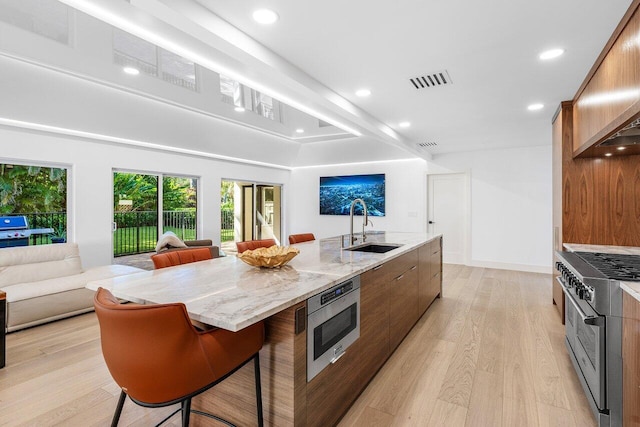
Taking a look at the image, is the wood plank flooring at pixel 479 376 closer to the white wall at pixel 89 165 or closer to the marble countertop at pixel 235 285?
A: the marble countertop at pixel 235 285

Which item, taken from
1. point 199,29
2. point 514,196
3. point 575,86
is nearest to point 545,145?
point 514,196

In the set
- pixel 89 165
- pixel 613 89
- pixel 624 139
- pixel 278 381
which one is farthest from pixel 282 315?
pixel 89 165

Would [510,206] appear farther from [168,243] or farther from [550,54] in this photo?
[168,243]

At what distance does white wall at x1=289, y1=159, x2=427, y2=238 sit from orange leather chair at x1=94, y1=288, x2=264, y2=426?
620 cm

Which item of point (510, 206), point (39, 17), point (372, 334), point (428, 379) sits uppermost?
point (39, 17)

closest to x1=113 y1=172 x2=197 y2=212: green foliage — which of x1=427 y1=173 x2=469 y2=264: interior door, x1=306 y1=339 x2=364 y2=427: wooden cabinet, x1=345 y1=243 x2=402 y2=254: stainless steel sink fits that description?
x1=345 y1=243 x2=402 y2=254: stainless steel sink

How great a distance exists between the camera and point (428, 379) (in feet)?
7.49

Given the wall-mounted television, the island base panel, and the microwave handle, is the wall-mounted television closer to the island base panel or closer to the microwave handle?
the microwave handle

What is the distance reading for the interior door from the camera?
6.62m

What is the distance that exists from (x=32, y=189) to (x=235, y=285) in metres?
4.34

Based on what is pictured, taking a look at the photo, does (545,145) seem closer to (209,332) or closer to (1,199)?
(209,332)

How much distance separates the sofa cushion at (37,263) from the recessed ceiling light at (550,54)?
209 inches

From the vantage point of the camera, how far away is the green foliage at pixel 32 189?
4.07 m

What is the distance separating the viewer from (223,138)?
5.60 meters
